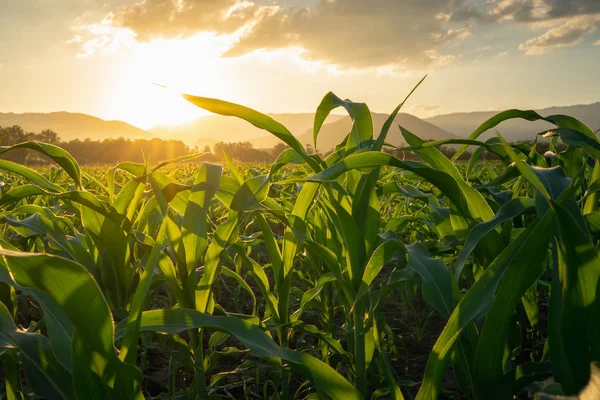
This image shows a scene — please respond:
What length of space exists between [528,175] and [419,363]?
1.31 m

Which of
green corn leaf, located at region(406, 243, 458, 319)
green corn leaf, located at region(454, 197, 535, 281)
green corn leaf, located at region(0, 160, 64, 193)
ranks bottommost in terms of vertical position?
green corn leaf, located at region(406, 243, 458, 319)

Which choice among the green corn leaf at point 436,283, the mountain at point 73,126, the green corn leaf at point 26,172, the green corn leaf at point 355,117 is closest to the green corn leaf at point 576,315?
the green corn leaf at point 436,283

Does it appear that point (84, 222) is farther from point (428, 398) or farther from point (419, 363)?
point (419, 363)

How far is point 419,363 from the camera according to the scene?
172 centimetres

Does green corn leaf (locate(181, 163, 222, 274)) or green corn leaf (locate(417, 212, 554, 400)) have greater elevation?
green corn leaf (locate(181, 163, 222, 274))

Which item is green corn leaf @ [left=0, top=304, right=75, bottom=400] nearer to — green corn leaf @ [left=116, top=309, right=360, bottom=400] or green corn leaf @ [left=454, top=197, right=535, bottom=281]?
green corn leaf @ [left=116, top=309, right=360, bottom=400]

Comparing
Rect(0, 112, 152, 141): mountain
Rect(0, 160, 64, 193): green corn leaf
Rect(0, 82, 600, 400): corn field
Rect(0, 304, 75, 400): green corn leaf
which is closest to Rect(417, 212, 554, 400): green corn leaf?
Rect(0, 82, 600, 400): corn field

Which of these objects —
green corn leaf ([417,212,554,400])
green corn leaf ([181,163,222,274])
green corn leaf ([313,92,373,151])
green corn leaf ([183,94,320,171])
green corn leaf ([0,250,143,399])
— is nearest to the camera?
green corn leaf ([0,250,143,399])

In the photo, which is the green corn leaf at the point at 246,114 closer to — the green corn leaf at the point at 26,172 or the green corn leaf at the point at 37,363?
the green corn leaf at the point at 37,363

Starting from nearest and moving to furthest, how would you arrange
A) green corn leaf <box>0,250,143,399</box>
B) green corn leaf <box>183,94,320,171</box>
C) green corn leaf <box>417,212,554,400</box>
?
green corn leaf <box>0,250,143,399</box> < green corn leaf <box>417,212,554,400</box> < green corn leaf <box>183,94,320,171</box>

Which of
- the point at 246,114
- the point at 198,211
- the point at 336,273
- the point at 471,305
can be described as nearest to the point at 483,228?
the point at 471,305

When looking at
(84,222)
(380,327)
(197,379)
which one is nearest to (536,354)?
(380,327)

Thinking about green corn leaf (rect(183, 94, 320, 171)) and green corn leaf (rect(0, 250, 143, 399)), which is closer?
green corn leaf (rect(0, 250, 143, 399))

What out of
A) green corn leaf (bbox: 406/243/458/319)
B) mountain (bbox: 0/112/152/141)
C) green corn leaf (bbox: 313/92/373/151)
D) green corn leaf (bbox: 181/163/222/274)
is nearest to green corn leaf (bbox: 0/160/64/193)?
green corn leaf (bbox: 181/163/222/274)
